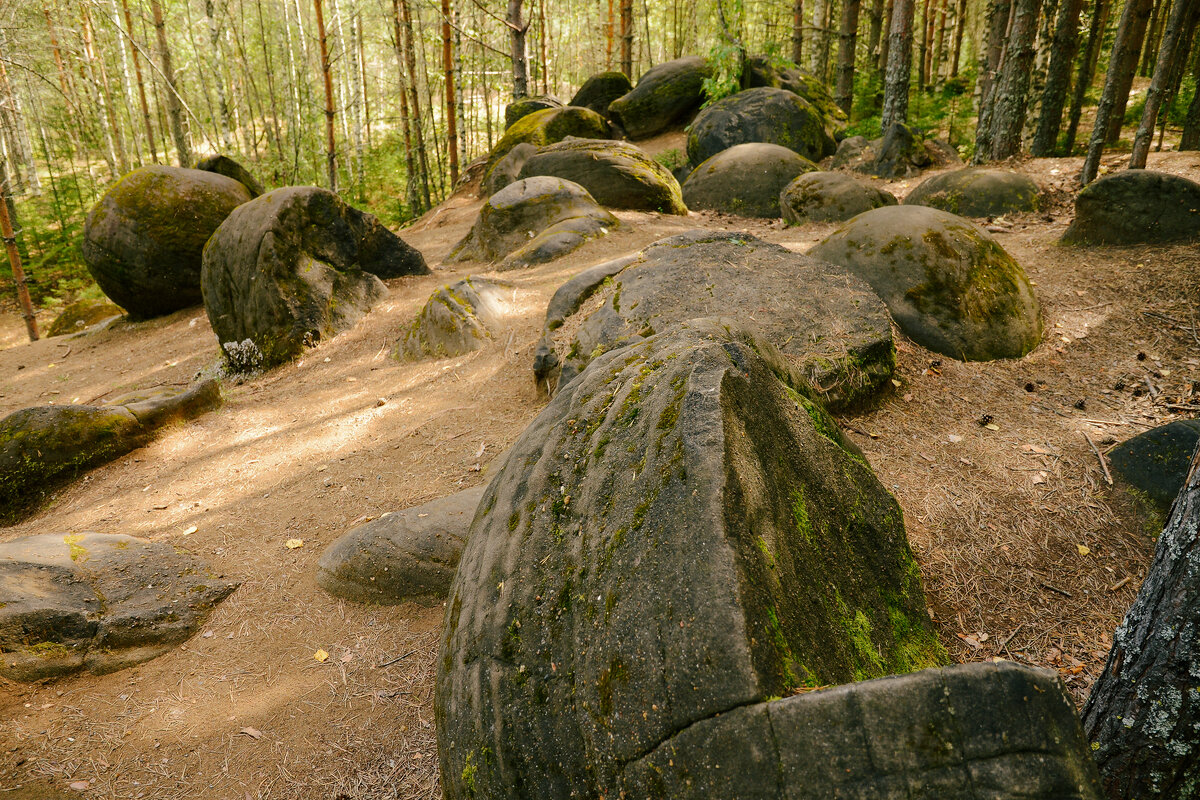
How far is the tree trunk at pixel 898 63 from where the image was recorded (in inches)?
461

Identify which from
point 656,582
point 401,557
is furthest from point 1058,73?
point 656,582

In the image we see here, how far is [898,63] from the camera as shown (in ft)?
39.3

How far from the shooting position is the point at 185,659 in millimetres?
3527

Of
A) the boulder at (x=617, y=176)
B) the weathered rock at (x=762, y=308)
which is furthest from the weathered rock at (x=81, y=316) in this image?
the weathered rock at (x=762, y=308)

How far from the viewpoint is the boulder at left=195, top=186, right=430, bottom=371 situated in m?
8.28

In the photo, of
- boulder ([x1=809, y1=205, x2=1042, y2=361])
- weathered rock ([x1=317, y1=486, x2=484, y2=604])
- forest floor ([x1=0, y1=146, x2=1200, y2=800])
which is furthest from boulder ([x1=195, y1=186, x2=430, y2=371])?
boulder ([x1=809, y1=205, x2=1042, y2=361])

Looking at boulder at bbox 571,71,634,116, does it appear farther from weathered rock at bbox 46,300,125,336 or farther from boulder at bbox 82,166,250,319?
weathered rock at bbox 46,300,125,336

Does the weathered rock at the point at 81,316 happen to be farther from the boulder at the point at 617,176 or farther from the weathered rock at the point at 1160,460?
the weathered rock at the point at 1160,460

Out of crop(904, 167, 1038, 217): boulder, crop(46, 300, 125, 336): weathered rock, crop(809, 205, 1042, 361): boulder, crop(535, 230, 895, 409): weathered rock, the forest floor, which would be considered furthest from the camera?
crop(46, 300, 125, 336): weathered rock

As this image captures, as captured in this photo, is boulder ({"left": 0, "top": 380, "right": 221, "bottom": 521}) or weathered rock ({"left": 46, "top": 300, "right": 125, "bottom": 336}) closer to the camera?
boulder ({"left": 0, "top": 380, "right": 221, "bottom": 521})

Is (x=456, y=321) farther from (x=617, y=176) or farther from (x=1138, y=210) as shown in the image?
(x=1138, y=210)

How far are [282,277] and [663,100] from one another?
12313 mm

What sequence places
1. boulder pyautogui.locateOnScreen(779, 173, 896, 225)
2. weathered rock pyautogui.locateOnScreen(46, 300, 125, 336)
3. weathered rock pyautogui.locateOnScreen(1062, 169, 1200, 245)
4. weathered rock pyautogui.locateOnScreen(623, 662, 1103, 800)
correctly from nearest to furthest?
1. weathered rock pyautogui.locateOnScreen(623, 662, 1103, 800)
2. weathered rock pyautogui.locateOnScreen(1062, 169, 1200, 245)
3. boulder pyautogui.locateOnScreen(779, 173, 896, 225)
4. weathered rock pyautogui.locateOnScreen(46, 300, 125, 336)

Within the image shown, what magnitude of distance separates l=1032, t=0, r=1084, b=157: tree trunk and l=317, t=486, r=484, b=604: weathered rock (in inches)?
467
